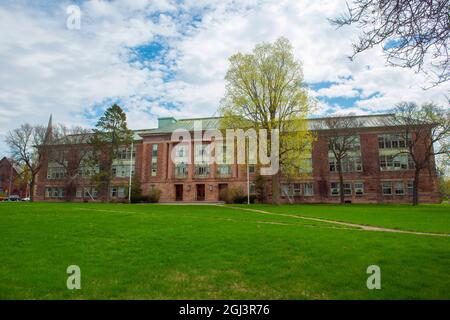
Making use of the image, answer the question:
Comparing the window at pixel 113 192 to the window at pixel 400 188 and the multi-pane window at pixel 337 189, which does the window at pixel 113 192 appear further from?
the window at pixel 400 188

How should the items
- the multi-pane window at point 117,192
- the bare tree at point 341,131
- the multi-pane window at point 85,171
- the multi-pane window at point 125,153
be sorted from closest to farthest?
the bare tree at point 341,131, the multi-pane window at point 117,192, the multi-pane window at point 85,171, the multi-pane window at point 125,153

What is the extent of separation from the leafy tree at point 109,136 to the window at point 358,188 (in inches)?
1502

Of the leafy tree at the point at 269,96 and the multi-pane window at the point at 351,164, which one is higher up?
the leafy tree at the point at 269,96

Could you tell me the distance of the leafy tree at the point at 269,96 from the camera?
31766mm

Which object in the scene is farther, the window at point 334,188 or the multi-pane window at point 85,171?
the multi-pane window at point 85,171

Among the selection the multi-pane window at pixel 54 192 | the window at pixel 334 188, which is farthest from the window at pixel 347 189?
the multi-pane window at pixel 54 192

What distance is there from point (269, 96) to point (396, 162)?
97.4 ft

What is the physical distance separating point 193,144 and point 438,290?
171 ft

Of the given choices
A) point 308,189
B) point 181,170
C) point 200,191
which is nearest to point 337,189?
point 308,189

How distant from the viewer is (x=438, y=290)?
18.0 feet

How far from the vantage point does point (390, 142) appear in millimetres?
49844

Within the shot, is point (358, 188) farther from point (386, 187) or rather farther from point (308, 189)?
point (308, 189)
